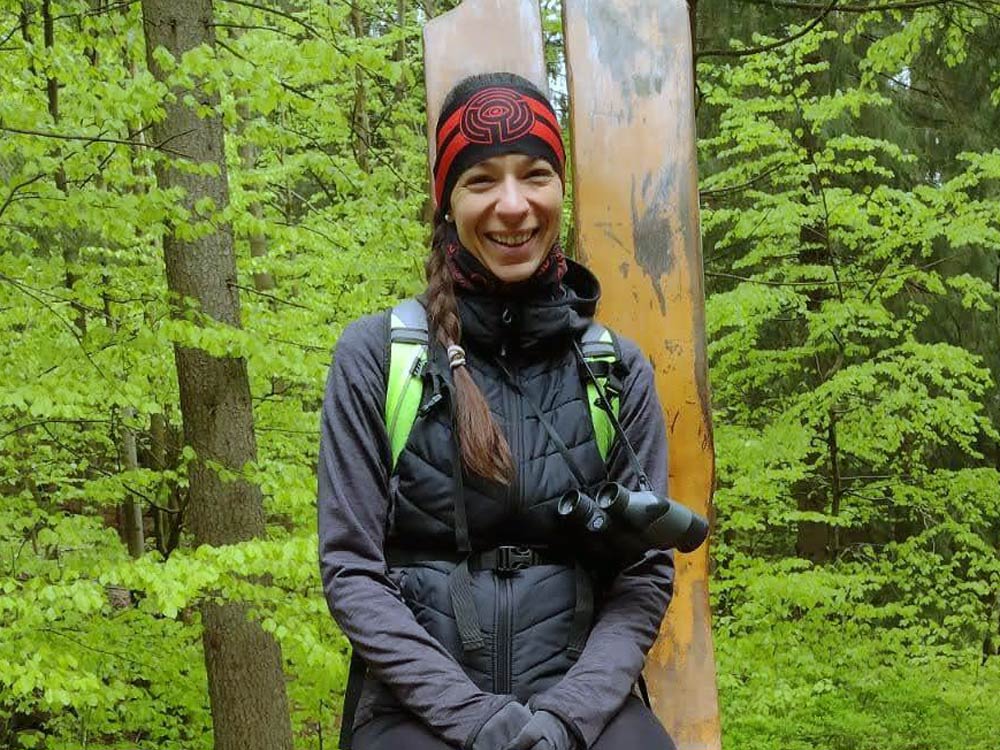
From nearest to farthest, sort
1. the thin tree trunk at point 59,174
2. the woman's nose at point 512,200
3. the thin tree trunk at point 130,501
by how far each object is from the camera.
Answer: the woman's nose at point 512,200, the thin tree trunk at point 59,174, the thin tree trunk at point 130,501

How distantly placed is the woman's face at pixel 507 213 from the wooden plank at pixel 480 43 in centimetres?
83

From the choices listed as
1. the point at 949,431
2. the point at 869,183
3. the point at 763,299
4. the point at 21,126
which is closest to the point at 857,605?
the point at 949,431

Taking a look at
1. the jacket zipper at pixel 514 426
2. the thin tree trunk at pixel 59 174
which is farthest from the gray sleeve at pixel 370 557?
the thin tree trunk at pixel 59 174

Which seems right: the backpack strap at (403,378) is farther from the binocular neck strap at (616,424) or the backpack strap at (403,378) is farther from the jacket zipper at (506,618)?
the binocular neck strap at (616,424)

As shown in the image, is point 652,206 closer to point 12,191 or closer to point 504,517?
point 504,517

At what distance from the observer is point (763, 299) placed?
18.9 ft

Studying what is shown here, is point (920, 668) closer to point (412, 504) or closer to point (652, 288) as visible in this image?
point (652, 288)

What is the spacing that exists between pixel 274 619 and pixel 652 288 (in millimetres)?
2627

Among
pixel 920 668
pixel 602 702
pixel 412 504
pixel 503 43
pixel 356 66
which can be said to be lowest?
pixel 920 668

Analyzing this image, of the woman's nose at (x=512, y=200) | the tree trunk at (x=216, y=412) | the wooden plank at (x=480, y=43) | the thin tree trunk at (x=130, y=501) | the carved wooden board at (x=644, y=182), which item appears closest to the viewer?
the woman's nose at (x=512, y=200)

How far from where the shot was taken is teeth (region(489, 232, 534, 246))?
1896 mm

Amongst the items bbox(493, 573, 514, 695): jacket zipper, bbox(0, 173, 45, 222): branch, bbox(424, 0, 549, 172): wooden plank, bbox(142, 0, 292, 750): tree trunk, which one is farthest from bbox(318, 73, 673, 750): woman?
bbox(142, 0, 292, 750): tree trunk

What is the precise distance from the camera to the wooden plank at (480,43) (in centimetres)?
263

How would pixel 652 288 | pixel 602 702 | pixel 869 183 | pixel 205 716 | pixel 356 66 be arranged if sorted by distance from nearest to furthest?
1. pixel 602 702
2. pixel 652 288
3. pixel 356 66
4. pixel 205 716
5. pixel 869 183
